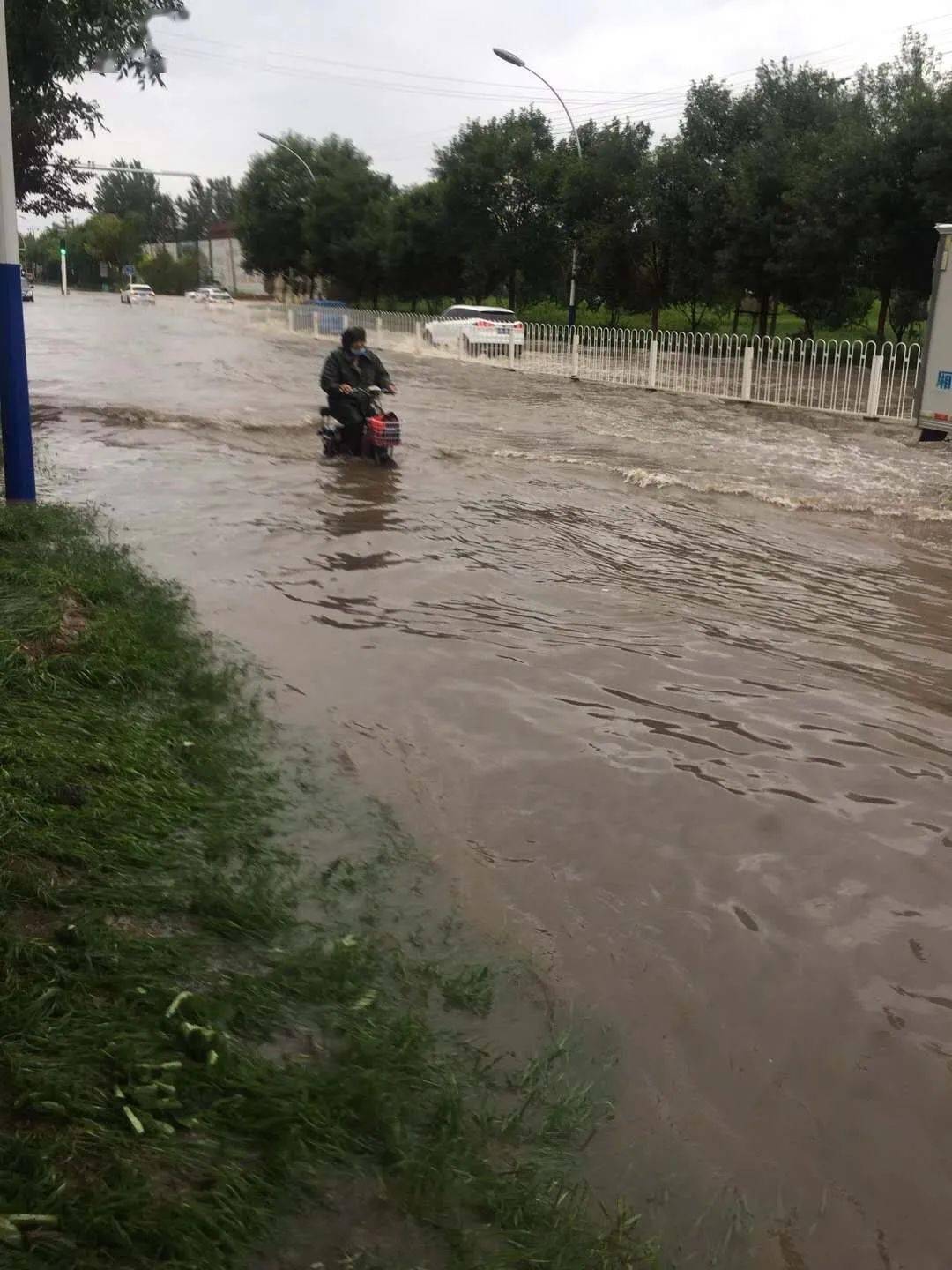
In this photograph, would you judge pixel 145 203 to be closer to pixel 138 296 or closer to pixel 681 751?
pixel 138 296

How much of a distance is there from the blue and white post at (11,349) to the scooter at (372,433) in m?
4.92

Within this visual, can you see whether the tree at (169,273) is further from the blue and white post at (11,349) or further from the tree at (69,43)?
the blue and white post at (11,349)

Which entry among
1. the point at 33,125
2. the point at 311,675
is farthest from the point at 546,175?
the point at 311,675

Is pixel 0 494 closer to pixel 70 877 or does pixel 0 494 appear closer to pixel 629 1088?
pixel 70 877

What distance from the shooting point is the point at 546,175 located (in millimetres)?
38531

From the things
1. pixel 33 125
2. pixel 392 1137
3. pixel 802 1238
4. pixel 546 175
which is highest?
pixel 546 175

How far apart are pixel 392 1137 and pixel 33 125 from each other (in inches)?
566

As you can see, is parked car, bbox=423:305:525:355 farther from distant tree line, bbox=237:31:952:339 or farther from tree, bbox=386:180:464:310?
tree, bbox=386:180:464:310

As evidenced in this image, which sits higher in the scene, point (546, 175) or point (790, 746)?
point (546, 175)

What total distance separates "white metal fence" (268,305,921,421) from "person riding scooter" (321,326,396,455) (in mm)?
6298

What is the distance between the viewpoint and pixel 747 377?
68.0ft

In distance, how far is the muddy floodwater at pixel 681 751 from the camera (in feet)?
8.88

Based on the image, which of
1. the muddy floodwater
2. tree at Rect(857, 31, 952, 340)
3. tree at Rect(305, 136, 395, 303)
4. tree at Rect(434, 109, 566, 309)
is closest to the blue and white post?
the muddy floodwater

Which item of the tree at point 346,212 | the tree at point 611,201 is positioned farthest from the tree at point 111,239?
the tree at point 611,201
